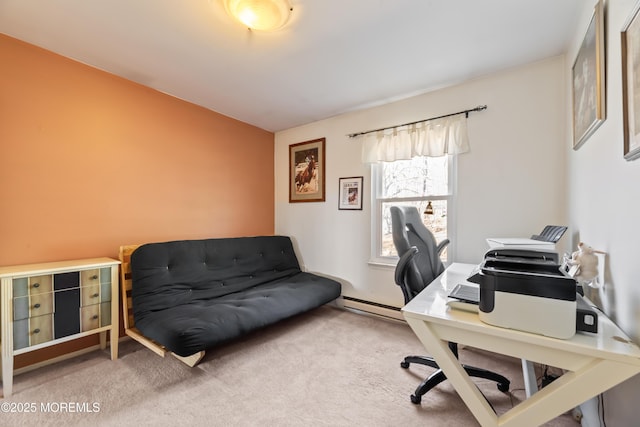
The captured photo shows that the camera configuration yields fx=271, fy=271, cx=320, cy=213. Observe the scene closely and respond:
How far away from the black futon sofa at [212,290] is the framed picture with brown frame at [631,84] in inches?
91.0

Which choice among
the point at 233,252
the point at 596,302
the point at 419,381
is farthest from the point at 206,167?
the point at 596,302

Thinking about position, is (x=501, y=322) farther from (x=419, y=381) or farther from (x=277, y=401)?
(x=277, y=401)

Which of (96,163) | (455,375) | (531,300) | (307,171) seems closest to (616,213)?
(531,300)

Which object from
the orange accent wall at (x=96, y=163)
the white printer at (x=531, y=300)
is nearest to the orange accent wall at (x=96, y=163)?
the orange accent wall at (x=96, y=163)

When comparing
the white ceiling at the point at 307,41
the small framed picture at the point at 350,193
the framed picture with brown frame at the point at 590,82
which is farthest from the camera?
the small framed picture at the point at 350,193

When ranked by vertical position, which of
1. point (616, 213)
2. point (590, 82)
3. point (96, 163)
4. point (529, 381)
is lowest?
point (529, 381)

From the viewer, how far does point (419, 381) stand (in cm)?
183

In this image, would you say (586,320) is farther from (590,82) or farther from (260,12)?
(260,12)

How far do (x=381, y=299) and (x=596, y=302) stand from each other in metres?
1.84

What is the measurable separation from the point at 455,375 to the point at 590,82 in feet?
5.10

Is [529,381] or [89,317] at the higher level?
[89,317]

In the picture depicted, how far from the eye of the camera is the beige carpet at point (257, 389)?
1.49 m

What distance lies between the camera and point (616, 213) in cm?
109

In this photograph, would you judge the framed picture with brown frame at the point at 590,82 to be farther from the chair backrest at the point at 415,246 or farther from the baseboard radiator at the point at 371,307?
the baseboard radiator at the point at 371,307
